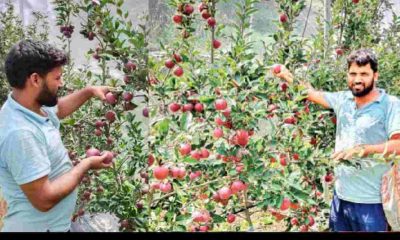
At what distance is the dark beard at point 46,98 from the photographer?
2.75 m

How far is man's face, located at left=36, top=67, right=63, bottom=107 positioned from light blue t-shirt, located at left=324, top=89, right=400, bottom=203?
1.34 m

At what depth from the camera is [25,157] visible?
8.57ft

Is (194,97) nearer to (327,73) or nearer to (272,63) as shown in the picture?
(272,63)

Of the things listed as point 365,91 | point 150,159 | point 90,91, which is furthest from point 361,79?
point 90,91

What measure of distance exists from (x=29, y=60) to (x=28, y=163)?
0.49 metres

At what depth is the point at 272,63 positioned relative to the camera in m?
3.04

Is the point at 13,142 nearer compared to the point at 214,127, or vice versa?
the point at 13,142

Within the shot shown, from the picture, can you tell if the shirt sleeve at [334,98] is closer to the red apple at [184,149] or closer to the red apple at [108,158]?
the red apple at [184,149]

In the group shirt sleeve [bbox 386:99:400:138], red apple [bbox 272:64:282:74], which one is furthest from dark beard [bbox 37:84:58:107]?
shirt sleeve [bbox 386:99:400:138]

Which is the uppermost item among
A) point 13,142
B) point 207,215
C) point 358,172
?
point 13,142

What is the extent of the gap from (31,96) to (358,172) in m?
1.57

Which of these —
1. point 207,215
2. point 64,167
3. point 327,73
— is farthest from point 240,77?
point 64,167

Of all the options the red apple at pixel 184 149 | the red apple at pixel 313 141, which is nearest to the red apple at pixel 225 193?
the red apple at pixel 184 149

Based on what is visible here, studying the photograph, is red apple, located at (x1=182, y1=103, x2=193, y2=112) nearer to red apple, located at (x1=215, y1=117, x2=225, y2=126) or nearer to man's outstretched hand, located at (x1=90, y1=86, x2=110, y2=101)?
red apple, located at (x1=215, y1=117, x2=225, y2=126)
